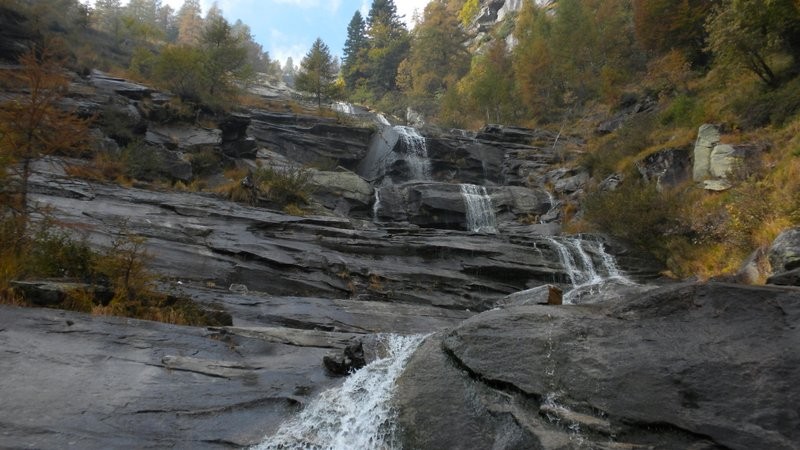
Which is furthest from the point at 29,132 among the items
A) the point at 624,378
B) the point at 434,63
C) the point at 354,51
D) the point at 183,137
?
the point at 354,51

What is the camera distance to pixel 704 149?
17266mm

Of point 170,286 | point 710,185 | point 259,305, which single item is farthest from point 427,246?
point 710,185

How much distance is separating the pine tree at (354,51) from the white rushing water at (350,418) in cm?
5745

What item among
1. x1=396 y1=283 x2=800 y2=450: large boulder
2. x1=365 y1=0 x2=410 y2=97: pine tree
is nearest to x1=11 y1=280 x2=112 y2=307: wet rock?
x1=396 y1=283 x2=800 y2=450: large boulder

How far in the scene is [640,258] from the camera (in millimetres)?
15727

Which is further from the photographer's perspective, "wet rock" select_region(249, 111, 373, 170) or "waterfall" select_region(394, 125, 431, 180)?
"wet rock" select_region(249, 111, 373, 170)

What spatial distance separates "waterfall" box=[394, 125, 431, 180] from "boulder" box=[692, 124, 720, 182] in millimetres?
13508

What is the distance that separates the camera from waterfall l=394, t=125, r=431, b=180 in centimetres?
2808

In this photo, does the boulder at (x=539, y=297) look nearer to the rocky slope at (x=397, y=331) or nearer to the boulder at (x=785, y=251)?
the rocky slope at (x=397, y=331)

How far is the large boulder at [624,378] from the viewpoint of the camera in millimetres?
4598

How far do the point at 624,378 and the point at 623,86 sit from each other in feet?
98.0

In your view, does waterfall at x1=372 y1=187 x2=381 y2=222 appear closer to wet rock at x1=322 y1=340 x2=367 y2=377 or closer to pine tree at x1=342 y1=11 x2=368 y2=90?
wet rock at x1=322 y1=340 x2=367 y2=377

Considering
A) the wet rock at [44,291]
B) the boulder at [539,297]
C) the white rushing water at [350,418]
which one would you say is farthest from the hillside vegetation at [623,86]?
the wet rock at [44,291]

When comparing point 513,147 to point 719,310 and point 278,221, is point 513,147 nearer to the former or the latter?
point 278,221
